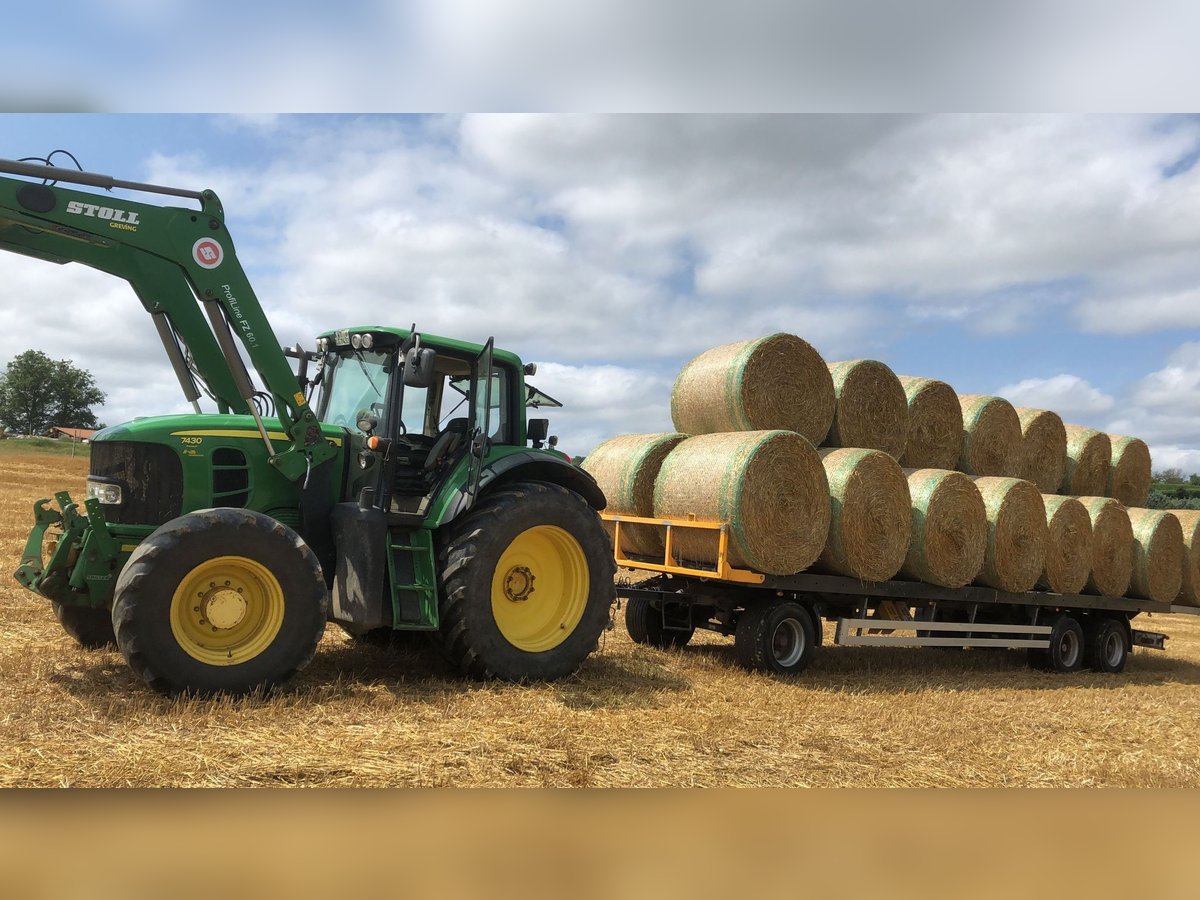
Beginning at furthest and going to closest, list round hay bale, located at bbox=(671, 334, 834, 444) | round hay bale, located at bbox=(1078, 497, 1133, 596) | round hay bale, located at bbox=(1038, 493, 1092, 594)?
1. round hay bale, located at bbox=(1078, 497, 1133, 596)
2. round hay bale, located at bbox=(1038, 493, 1092, 594)
3. round hay bale, located at bbox=(671, 334, 834, 444)

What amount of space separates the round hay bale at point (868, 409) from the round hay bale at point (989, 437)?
3.93ft

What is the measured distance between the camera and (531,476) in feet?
23.7

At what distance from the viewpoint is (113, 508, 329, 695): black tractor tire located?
17.6 ft

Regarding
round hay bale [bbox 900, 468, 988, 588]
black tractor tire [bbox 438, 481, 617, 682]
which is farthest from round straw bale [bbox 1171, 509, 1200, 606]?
black tractor tire [bbox 438, 481, 617, 682]

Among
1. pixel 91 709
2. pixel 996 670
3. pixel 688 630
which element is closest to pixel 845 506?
pixel 688 630

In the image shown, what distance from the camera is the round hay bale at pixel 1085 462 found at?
11595mm

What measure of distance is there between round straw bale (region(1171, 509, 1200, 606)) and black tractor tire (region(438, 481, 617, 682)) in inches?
323

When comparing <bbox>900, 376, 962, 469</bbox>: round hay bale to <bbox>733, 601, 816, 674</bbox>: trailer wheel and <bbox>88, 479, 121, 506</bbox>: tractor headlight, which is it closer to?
<bbox>733, 601, 816, 674</bbox>: trailer wheel

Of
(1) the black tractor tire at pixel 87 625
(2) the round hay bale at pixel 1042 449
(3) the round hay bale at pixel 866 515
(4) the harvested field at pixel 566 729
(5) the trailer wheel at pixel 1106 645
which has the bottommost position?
(5) the trailer wheel at pixel 1106 645

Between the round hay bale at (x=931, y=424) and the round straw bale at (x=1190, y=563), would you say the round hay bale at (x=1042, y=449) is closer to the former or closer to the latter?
the round hay bale at (x=931, y=424)

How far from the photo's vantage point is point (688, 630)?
9406 mm

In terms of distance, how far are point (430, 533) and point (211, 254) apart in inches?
84.6

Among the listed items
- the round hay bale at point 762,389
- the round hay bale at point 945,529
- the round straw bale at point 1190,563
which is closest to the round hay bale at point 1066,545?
the round hay bale at point 945,529

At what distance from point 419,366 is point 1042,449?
7.78 meters
